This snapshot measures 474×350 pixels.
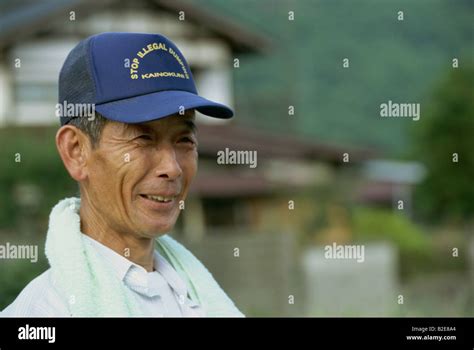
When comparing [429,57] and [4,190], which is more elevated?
[429,57]

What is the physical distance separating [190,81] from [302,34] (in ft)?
153

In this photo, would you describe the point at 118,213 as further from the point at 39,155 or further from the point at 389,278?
the point at 39,155

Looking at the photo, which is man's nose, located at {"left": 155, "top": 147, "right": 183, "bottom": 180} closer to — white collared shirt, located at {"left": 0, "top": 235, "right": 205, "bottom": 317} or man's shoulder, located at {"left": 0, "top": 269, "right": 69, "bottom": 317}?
white collared shirt, located at {"left": 0, "top": 235, "right": 205, "bottom": 317}

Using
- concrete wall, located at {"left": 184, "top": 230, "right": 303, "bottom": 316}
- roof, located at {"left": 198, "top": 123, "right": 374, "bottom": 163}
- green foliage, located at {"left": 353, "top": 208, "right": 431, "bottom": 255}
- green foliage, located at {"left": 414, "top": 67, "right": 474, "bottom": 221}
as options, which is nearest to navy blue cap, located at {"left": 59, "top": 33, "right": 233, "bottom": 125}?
concrete wall, located at {"left": 184, "top": 230, "right": 303, "bottom": 316}

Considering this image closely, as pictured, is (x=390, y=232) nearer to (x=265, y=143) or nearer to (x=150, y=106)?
(x=265, y=143)

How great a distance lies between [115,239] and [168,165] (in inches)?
8.7

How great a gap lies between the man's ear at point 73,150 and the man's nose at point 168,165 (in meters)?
0.16

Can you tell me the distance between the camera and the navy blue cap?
2033mm

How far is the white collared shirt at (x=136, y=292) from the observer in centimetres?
196

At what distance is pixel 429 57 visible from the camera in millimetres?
44250

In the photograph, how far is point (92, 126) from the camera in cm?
212

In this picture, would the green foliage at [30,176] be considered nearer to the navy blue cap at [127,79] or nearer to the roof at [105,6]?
the roof at [105,6]

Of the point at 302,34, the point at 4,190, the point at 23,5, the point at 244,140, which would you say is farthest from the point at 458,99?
the point at 302,34

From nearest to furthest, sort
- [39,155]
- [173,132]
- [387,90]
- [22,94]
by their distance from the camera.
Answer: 1. [173,132]
2. [39,155]
3. [22,94]
4. [387,90]
